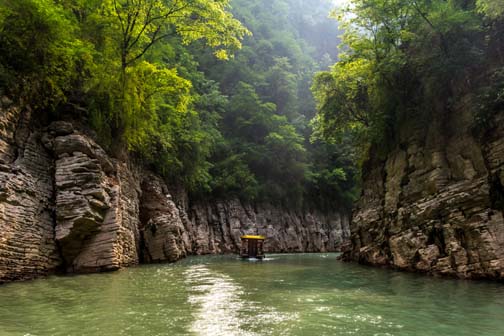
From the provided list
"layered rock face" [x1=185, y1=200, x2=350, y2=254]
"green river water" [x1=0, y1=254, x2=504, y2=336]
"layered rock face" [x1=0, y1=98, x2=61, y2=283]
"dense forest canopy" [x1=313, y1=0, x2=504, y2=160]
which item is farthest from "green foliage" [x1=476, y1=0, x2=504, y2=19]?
"layered rock face" [x1=185, y1=200, x2=350, y2=254]

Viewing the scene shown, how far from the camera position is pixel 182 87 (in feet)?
56.4

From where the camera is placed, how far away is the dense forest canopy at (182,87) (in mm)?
11164

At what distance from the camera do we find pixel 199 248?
26281 millimetres

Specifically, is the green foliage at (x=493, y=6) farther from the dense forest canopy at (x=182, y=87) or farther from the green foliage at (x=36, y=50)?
the green foliage at (x=36, y=50)

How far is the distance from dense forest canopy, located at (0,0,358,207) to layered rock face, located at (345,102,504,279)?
8835 millimetres

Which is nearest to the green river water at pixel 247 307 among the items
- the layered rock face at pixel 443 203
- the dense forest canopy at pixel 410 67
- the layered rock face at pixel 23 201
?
the layered rock face at pixel 23 201

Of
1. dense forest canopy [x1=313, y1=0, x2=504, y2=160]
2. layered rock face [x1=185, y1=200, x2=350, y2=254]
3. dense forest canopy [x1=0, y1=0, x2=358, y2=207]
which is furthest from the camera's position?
layered rock face [x1=185, y1=200, x2=350, y2=254]

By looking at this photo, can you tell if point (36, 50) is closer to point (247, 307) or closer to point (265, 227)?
point (247, 307)

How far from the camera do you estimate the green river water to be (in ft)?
17.3

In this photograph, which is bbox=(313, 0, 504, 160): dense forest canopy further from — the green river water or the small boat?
the small boat

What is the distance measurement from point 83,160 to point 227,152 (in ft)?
73.2

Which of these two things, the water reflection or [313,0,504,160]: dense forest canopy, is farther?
[313,0,504,160]: dense forest canopy

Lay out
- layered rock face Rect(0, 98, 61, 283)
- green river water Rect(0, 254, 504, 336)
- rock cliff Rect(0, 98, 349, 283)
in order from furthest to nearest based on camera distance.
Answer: rock cliff Rect(0, 98, 349, 283), layered rock face Rect(0, 98, 61, 283), green river water Rect(0, 254, 504, 336)

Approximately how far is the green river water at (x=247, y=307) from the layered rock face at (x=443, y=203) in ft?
3.41
